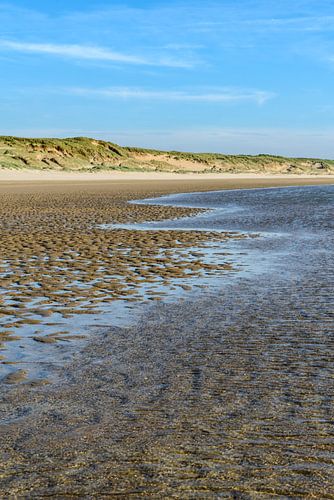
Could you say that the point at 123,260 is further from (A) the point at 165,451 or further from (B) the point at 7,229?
(A) the point at 165,451

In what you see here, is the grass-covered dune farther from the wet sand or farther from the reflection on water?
the reflection on water

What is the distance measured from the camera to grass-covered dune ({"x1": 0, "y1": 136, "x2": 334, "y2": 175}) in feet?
315

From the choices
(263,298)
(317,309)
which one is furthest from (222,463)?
(263,298)

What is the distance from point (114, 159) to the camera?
118 meters

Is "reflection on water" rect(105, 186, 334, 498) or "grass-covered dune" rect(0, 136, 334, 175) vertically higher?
"grass-covered dune" rect(0, 136, 334, 175)

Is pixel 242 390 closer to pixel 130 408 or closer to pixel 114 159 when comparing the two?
pixel 130 408

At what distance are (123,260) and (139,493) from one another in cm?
961

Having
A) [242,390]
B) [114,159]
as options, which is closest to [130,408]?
[242,390]

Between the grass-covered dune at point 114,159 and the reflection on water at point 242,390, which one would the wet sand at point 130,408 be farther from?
the grass-covered dune at point 114,159

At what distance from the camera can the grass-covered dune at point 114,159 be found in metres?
95.9

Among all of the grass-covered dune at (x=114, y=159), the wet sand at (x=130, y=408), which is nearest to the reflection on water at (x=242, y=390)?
the wet sand at (x=130, y=408)

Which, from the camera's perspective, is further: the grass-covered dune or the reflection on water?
the grass-covered dune

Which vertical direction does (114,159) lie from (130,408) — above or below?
above

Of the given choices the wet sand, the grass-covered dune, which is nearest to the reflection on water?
the wet sand
